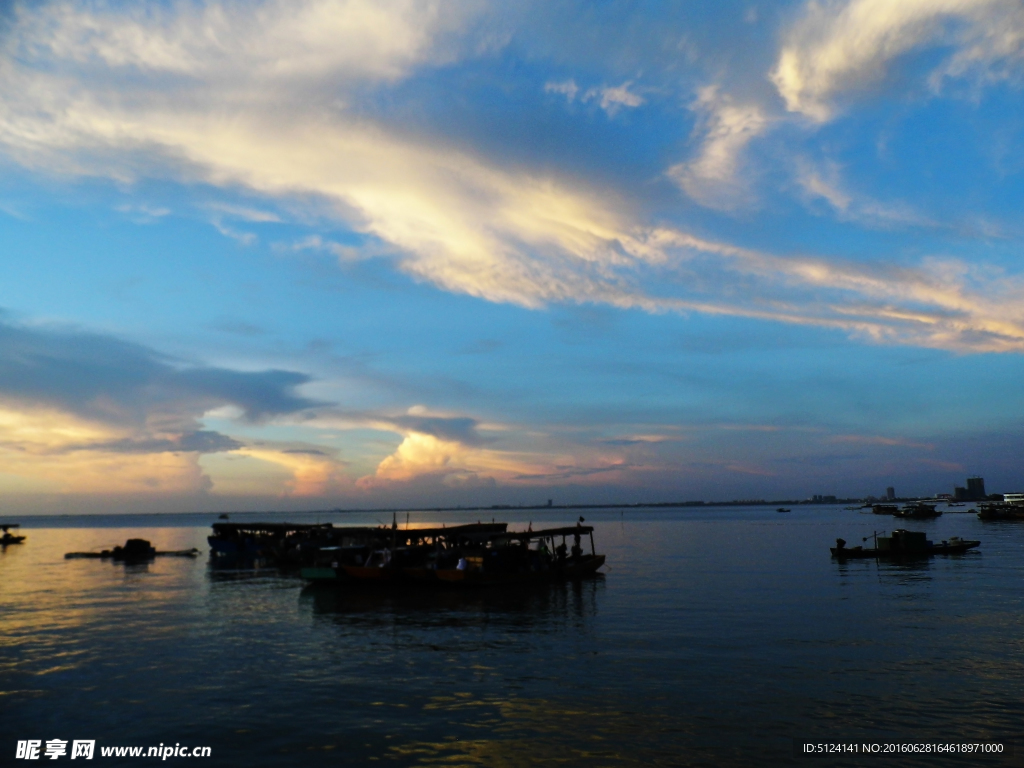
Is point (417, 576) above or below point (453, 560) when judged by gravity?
below

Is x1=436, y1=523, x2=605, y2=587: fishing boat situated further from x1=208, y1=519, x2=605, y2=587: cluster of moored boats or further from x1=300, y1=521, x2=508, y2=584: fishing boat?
x1=300, y1=521, x2=508, y2=584: fishing boat

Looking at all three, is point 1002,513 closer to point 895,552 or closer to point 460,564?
point 895,552

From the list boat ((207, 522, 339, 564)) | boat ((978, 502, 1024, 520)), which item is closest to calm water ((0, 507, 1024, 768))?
boat ((207, 522, 339, 564))

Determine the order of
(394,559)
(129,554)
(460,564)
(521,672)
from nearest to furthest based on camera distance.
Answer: (521,672)
(460,564)
(394,559)
(129,554)

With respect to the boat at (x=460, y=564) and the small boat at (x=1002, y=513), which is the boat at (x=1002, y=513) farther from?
the boat at (x=460, y=564)

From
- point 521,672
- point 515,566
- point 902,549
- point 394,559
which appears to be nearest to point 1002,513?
point 902,549

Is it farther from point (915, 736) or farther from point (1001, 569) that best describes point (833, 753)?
point (1001, 569)

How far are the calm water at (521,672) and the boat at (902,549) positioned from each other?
16.3 m

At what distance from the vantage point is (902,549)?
194ft

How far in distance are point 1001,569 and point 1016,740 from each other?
41.7 m

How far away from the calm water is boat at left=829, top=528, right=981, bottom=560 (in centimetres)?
1626

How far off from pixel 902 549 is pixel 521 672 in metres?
51.4

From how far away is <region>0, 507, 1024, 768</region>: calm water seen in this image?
16.0 metres

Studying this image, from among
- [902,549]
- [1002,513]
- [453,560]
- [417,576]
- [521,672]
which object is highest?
[453,560]
